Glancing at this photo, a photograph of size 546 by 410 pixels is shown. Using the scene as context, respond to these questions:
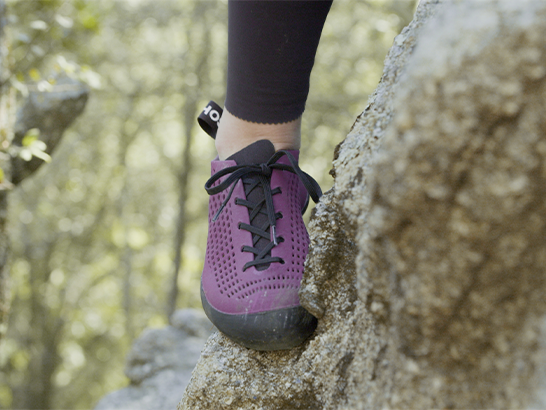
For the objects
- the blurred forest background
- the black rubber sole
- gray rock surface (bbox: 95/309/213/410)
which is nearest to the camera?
the black rubber sole

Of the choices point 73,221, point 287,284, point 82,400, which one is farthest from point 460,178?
point 82,400

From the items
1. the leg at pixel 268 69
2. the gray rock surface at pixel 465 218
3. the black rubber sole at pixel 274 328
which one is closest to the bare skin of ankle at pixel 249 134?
the leg at pixel 268 69

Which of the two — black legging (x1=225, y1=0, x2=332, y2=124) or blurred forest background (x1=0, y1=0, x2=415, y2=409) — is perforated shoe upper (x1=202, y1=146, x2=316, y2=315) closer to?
black legging (x1=225, y1=0, x2=332, y2=124)

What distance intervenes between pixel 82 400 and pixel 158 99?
22.3 feet

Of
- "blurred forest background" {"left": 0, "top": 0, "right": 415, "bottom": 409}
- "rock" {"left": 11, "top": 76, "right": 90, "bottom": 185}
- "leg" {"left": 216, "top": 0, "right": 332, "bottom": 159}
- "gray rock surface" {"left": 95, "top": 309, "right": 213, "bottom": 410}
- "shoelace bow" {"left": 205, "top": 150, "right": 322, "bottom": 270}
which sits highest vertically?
"leg" {"left": 216, "top": 0, "right": 332, "bottom": 159}

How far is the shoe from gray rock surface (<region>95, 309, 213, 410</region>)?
128 cm

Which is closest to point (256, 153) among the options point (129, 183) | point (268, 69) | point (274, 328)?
point (268, 69)

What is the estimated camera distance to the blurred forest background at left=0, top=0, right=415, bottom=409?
5.91 m

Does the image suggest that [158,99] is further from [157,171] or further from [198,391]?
[198,391]

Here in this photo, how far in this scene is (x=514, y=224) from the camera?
1.82ft

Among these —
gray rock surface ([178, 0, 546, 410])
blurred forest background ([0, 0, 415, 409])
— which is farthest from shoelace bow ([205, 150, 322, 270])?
blurred forest background ([0, 0, 415, 409])

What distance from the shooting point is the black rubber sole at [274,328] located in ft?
3.34

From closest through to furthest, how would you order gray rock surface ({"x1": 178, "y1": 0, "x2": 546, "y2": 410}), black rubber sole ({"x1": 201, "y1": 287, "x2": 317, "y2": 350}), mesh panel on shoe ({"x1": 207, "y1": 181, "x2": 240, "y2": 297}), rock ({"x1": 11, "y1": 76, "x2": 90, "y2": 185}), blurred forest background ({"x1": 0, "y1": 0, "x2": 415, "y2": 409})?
gray rock surface ({"x1": 178, "y1": 0, "x2": 546, "y2": 410}), black rubber sole ({"x1": 201, "y1": 287, "x2": 317, "y2": 350}), mesh panel on shoe ({"x1": 207, "y1": 181, "x2": 240, "y2": 297}), rock ({"x1": 11, "y1": 76, "x2": 90, "y2": 185}), blurred forest background ({"x1": 0, "y1": 0, "x2": 415, "y2": 409})

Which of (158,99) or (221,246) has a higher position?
(221,246)
